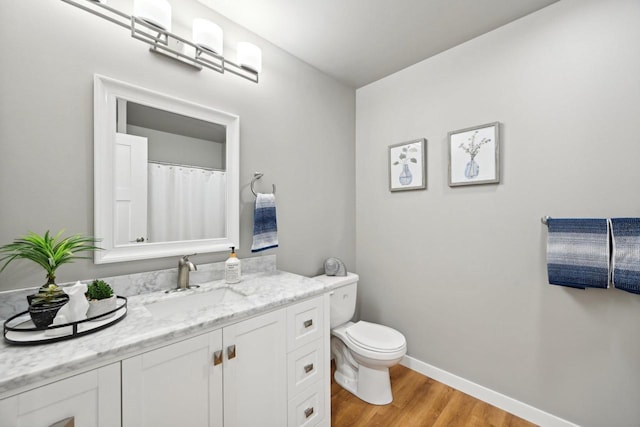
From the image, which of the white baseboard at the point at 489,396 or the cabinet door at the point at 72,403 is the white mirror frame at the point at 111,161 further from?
the white baseboard at the point at 489,396

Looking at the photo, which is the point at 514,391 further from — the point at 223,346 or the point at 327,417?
the point at 223,346

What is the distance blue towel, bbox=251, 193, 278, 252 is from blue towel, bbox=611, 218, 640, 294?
1.81 metres

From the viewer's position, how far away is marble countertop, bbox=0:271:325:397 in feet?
2.32

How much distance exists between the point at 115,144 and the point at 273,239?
0.97m

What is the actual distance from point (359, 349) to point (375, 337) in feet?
0.55

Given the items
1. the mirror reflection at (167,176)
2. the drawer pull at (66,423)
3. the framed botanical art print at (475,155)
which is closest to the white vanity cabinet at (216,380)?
the drawer pull at (66,423)

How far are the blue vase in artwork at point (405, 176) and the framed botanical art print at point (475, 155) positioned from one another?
0.32 m

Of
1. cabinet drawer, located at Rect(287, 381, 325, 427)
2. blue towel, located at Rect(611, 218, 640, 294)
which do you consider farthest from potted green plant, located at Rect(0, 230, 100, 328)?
blue towel, located at Rect(611, 218, 640, 294)

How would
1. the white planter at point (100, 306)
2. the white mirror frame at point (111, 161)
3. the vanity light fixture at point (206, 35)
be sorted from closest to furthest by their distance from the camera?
1. the white planter at point (100, 306)
2. the white mirror frame at point (111, 161)
3. the vanity light fixture at point (206, 35)

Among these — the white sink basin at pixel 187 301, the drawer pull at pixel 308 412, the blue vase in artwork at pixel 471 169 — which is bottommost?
the drawer pull at pixel 308 412

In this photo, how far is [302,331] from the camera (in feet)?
4.53

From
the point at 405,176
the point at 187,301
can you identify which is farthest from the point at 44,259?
the point at 405,176

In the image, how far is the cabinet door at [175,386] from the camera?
0.86 metres

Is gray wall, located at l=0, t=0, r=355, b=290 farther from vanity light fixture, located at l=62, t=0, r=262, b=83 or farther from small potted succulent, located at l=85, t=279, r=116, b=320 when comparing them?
small potted succulent, located at l=85, t=279, r=116, b=320
